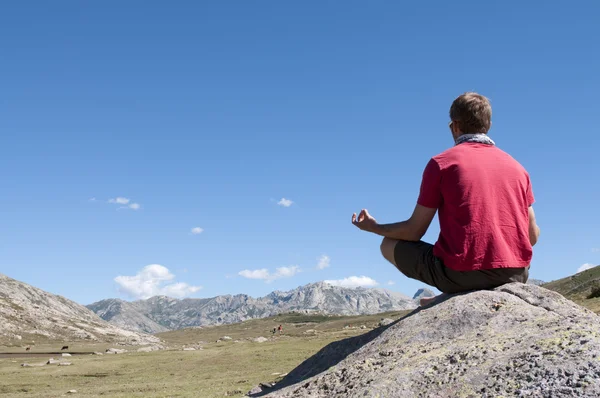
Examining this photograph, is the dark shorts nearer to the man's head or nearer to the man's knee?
the man's knee

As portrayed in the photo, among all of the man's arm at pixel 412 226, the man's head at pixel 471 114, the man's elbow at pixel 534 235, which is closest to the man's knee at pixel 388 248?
the man's arm at pixel 412 226

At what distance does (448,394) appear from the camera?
6000 millimetres

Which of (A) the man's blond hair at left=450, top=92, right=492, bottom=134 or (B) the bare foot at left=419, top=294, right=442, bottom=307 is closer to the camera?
(A) the man's blond hair at left=450, top=92, right=492, bottom=134

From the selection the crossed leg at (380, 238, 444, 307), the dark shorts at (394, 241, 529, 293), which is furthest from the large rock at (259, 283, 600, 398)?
the crossed leg at (380, 238, 444, 307)

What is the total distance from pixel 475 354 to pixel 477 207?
2.24 metres

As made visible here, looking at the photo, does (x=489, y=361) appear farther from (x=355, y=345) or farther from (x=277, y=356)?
(x=277, y=356)

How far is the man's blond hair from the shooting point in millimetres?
8445

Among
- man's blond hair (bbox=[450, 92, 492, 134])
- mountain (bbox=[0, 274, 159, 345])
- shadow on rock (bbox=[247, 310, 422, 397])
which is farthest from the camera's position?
mountain (bbox=[0, 274, 159, 345])

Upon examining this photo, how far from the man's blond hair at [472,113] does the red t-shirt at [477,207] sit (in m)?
0.46

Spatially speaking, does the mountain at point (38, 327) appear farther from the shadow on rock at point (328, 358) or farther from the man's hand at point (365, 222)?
the man's hand at point (365, 222)

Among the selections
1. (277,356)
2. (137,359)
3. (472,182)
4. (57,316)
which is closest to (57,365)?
(137,359)

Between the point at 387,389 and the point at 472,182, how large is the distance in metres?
3.37

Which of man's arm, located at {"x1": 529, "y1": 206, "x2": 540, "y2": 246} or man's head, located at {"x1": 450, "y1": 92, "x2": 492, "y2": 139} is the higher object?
man's head, located at {"x1": 450, "y1": 92, "x2": 492, "y2": 139}

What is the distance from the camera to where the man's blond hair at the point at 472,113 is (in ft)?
27.7
